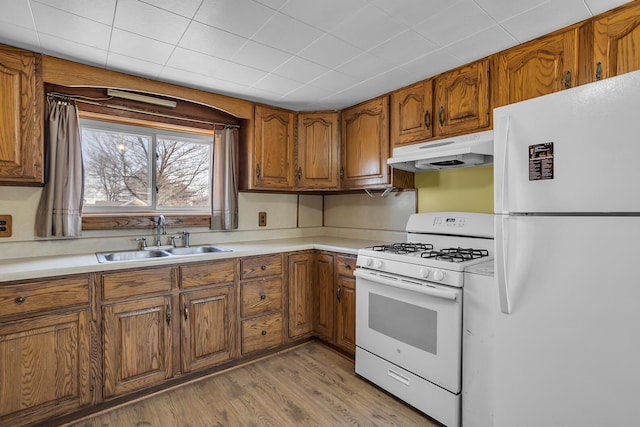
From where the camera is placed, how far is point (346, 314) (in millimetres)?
2586

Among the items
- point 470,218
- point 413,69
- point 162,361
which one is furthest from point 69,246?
point 470,218

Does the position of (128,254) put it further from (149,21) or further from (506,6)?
(506,6)

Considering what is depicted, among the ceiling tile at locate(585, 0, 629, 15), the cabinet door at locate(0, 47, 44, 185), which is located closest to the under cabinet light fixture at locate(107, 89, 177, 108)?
the cabinet door at locate(0, 47, 44, 185)

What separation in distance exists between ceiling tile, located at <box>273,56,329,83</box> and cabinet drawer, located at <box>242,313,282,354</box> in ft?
6.08

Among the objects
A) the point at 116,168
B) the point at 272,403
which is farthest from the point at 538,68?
the point at 116,168

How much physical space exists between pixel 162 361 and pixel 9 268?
100 cm

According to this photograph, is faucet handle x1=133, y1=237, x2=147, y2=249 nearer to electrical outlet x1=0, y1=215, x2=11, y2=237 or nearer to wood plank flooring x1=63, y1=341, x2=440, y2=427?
electrical outlet x1=0, y1=215, x2=11, y2=237

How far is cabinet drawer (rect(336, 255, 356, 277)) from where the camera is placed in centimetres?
252

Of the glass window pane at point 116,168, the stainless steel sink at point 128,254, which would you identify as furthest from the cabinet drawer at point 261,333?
the glass window pane at point 116,168

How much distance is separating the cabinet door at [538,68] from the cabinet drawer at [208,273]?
6.92 feet

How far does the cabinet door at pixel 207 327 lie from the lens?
2.21 metres

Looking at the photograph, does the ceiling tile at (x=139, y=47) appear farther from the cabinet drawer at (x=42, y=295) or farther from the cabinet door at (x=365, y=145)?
the cabinet door at (x=365, y=145)

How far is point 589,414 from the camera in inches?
46.0

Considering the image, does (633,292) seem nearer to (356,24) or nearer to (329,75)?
(356,24)
